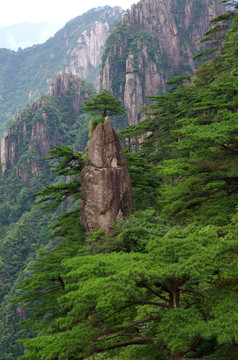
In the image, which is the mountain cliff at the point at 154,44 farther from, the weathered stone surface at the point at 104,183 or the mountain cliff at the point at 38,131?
the weathered stone surface at the point at 104,183

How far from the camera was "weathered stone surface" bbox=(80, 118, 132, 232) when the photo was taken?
1409 centimetres

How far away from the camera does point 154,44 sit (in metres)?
95.4

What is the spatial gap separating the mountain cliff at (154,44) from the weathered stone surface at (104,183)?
78924mm

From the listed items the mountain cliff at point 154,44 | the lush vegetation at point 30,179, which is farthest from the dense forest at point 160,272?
the mountain cliff at point 154,44

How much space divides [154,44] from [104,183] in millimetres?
90736

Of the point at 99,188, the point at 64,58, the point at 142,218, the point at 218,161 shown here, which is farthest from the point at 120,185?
the point at 64,58

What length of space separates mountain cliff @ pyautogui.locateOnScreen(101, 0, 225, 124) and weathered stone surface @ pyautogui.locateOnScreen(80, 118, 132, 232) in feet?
259

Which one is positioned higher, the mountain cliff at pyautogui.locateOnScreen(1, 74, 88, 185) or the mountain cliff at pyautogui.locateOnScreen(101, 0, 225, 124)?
the mountain cliff at pyautogui.locateOnScreen(101, 0, 225, 124)

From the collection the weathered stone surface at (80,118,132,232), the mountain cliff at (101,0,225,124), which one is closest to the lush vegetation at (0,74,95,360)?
the mountain cliff at (101,0,225,124)

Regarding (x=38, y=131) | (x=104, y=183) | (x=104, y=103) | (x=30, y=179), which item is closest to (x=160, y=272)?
(x=104, y=183)

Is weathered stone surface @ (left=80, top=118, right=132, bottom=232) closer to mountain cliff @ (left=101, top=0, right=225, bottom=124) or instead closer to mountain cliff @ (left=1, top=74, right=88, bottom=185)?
mountain cliff @ (left=1, top=74, right=88, bottom=185)

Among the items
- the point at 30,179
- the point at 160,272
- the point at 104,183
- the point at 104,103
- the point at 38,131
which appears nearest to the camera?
the point at 160,272

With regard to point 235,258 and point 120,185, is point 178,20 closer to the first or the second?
point 120,185

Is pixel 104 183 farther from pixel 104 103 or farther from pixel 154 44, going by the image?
pixel 154 44
